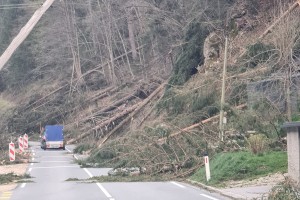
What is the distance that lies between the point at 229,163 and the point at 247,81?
7.94m

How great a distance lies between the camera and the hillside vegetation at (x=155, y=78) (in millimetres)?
25672

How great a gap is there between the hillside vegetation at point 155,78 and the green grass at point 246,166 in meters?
0.60

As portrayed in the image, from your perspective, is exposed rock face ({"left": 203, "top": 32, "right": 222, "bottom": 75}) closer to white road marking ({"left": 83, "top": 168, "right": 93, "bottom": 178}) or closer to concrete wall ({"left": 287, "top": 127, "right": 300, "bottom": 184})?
white road marking ({"left": 83, "top": 168, "right": 93, "bottom": 178})

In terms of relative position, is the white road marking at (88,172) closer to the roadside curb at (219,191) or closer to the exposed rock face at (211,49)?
the roadside curb at (219,191)

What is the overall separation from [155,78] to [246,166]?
33402 millimetres

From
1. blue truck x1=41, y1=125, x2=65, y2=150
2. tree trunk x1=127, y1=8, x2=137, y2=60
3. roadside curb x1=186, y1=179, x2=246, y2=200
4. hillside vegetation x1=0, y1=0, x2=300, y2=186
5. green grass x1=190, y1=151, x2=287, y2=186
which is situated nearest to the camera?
roadside curb x1=186, y1=179, x2=246, y2=200

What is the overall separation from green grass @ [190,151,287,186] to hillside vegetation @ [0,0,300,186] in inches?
23.6

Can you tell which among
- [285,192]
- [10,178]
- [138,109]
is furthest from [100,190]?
[138,109]

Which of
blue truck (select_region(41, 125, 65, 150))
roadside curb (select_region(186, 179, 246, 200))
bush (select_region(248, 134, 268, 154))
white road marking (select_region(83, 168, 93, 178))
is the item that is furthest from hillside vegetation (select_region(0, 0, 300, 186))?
roadside curb (select_region(186, 179, 246, 200))

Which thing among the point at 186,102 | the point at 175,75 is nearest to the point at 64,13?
the point at 175,75

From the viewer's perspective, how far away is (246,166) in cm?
2175

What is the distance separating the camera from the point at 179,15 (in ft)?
166

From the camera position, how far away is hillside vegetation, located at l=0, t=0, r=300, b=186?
2567 cm

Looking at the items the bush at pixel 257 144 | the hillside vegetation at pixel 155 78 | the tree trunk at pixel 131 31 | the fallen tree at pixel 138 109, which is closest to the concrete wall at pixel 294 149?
the bush at pixel 257 144
